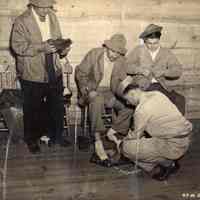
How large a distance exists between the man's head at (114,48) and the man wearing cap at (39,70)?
0.51 metres

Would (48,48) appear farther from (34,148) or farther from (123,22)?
(123,22)

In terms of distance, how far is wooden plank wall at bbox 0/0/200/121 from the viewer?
6.85 meters

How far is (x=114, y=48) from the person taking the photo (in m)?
6.53

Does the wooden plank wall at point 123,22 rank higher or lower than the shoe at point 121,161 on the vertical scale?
higher

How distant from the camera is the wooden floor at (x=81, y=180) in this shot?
5359 mm

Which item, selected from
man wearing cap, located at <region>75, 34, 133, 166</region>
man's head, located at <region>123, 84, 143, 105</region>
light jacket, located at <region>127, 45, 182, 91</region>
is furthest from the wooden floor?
light jacket, located at <region>127, 45, 182, 91</region>

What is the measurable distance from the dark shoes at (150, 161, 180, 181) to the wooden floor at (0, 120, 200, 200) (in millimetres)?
59

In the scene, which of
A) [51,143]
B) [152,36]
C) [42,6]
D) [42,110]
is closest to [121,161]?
[51,143]

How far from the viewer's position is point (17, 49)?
614 centimetres

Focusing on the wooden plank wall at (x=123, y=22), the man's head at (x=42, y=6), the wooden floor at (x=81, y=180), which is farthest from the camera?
the wooden plank wall at (x=123, y=22)

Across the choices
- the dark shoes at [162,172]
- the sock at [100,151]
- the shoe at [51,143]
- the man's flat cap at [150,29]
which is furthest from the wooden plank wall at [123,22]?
the dark shoes at [162,172]

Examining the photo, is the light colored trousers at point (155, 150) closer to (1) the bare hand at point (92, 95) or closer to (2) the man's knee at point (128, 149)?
(2) the man's knee at point (128, 149)

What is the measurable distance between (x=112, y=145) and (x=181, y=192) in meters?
1.15

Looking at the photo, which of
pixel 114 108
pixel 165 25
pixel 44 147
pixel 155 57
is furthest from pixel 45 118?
pixel 165 25
